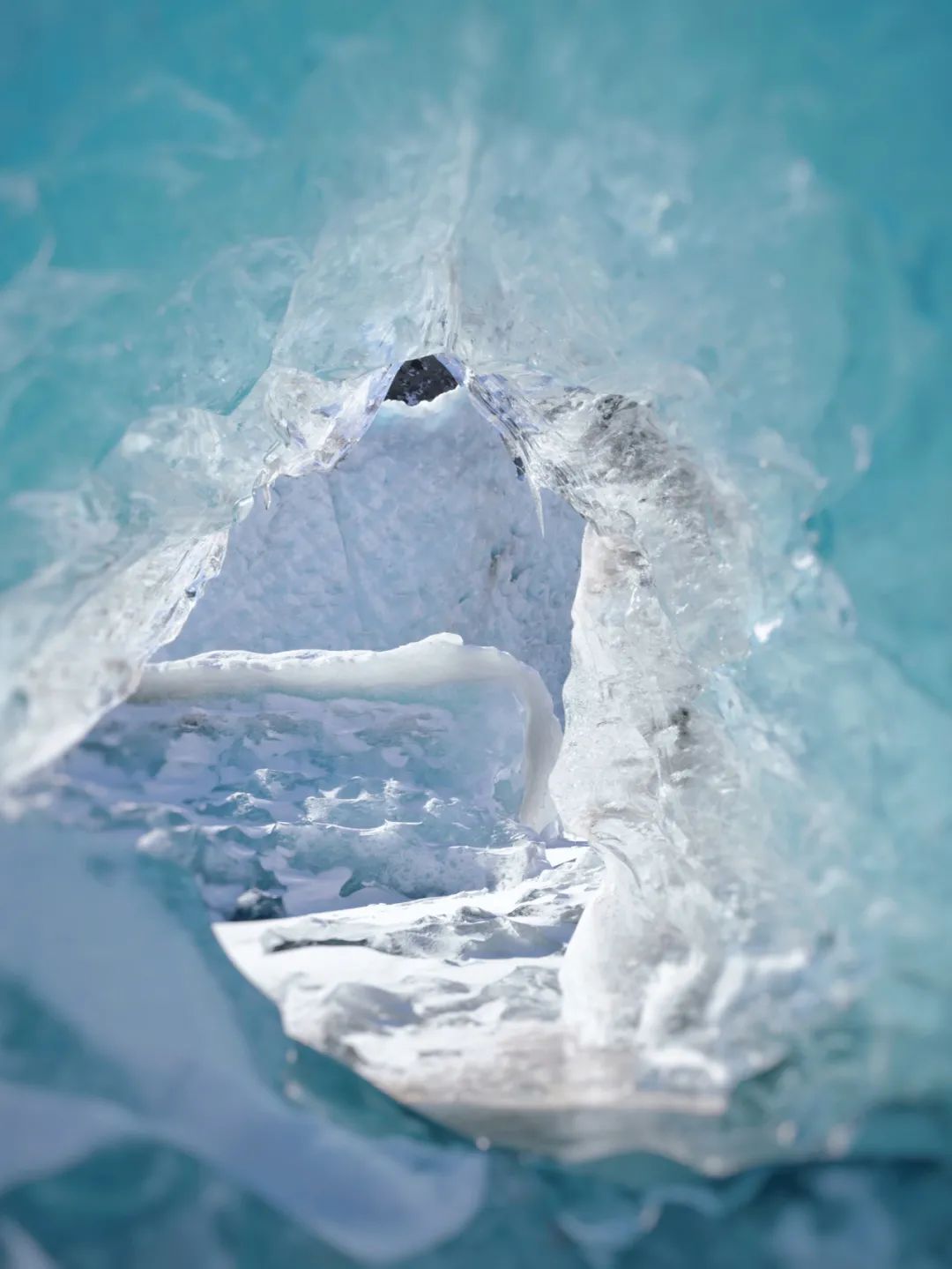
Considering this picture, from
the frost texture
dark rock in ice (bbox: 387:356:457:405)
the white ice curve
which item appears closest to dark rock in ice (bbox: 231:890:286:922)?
the frost texture

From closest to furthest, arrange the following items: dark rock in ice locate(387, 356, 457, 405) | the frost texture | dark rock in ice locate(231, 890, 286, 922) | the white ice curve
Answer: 1. the frost texture
2. dark rock in ice locate(231, 890, 286, 922)
3. the white ice curve
4. dark rock in ice locate(387, 356, 457, 405)

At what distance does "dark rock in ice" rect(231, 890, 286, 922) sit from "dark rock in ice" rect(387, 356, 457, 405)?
384cm

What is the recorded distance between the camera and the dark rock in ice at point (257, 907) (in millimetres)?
2586

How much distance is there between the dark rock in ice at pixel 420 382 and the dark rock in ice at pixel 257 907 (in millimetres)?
3845

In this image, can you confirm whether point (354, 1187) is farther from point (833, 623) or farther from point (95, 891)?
point (833, 623)

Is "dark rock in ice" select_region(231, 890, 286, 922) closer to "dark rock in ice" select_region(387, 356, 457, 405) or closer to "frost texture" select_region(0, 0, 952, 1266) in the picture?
"frost texture" select_region(0, 0, 952, 1266)

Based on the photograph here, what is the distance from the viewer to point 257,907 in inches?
107

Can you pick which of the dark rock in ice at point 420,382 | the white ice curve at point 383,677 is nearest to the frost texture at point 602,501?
the white ice curve at point 383,677

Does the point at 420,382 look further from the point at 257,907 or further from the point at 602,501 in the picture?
the point at 257,907

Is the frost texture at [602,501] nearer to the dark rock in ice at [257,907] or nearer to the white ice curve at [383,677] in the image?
the dark rock in ice at [257,907]

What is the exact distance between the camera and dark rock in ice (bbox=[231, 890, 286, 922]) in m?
2.59

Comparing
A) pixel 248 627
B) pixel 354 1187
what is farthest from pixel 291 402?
pixel 248 627

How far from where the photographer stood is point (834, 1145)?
1.18 m

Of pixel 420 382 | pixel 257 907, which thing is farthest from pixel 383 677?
pixel 420 382
